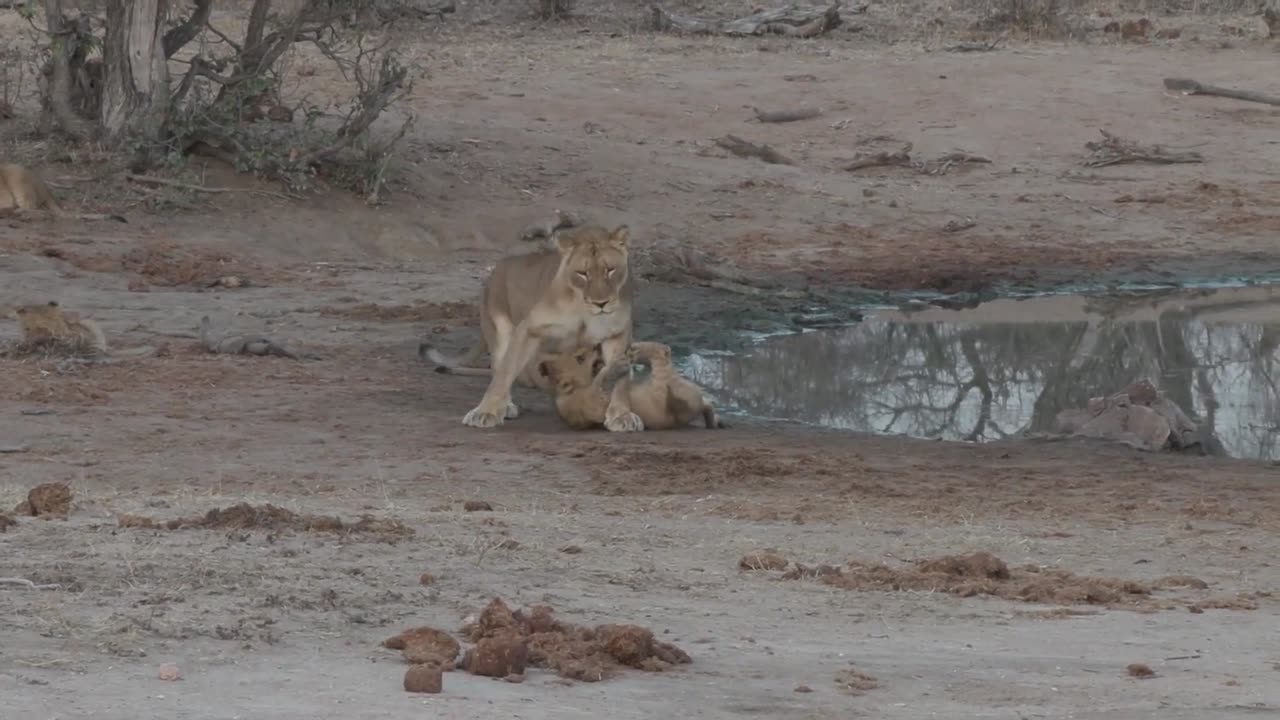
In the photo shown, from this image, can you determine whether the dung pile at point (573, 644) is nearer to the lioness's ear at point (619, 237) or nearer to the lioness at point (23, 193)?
the lioness's ear at point (619, 237)

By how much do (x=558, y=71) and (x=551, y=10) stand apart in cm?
412

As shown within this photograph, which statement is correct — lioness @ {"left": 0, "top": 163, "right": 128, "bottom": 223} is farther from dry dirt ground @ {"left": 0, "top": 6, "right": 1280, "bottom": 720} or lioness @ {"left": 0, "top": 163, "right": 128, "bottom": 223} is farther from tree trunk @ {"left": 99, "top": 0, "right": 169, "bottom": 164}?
tree trunk @ {"left": 99, "top": 0, "right": 169, "bottom": 164}

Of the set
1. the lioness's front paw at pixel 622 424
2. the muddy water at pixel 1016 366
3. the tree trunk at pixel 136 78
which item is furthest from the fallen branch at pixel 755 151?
the lioness's front paw at pixel 622 424

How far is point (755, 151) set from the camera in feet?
69.6

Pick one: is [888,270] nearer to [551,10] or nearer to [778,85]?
[778,85]

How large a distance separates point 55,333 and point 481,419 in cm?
275

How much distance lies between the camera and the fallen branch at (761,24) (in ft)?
89.3

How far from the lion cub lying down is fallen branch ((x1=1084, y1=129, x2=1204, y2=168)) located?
1092cm

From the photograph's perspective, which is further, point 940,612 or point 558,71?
point 558,71

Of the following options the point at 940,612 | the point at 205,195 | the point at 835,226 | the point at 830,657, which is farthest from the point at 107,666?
the point at 835,226

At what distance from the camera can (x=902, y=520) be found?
9008mm

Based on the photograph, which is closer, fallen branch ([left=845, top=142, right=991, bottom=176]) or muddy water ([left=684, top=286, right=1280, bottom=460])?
muddy water ([left=684, top=286, right=1280, bottom=460])

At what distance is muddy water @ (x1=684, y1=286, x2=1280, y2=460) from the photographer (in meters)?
13.1

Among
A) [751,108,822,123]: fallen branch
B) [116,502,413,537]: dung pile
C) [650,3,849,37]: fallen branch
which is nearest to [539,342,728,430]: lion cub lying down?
[116,502,413,537]: dung pile
